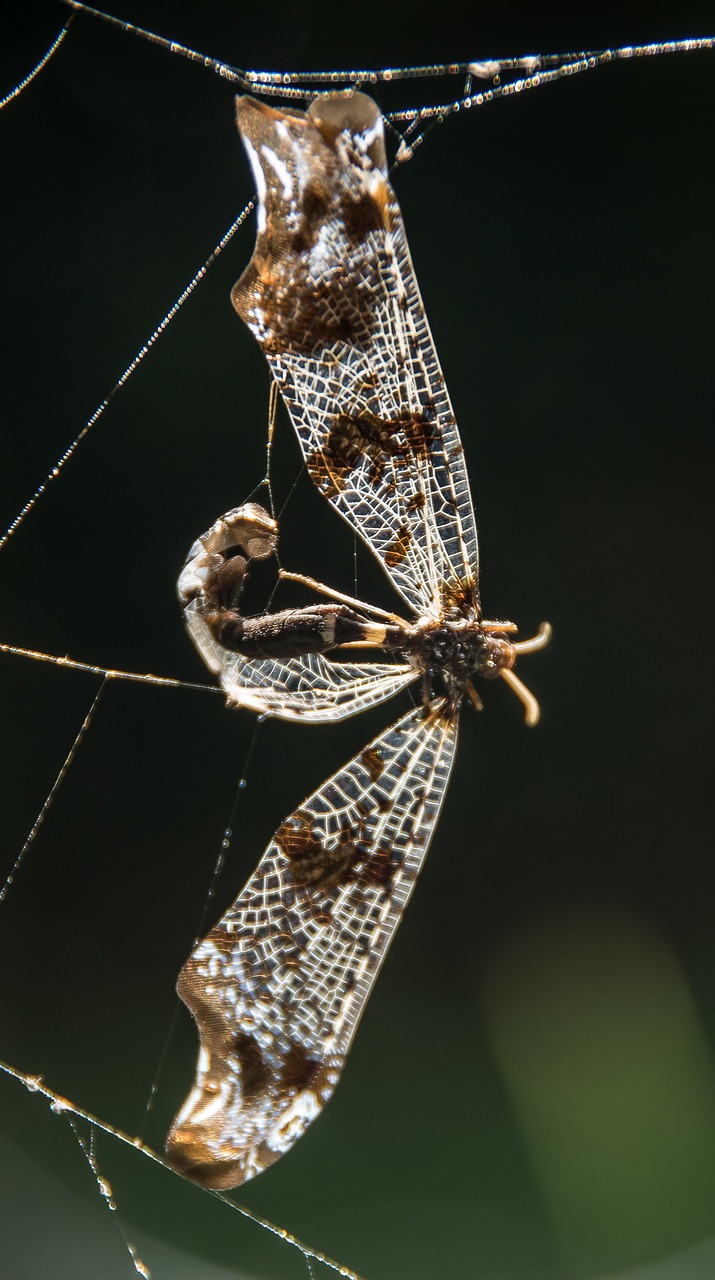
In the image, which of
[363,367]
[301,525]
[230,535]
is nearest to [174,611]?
[301,525]

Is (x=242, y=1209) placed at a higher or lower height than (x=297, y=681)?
lower

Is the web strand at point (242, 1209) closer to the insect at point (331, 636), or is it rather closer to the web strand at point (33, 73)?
the insect at point (331, 636)

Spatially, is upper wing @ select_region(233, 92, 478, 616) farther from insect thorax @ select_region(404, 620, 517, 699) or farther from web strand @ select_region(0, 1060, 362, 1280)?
web strand @ select_region(0, 1060, 362, 1280)

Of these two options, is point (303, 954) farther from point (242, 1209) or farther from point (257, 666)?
point (242, 1209)

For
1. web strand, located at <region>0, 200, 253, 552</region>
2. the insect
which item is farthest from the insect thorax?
web strand, located at <region>0, 200, 253, 552</region>

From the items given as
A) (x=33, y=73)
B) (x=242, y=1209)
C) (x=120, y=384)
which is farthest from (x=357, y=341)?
(x=242, y=1209)

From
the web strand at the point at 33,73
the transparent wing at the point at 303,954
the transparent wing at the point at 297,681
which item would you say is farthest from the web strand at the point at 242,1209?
the web strand at the point at 33,73

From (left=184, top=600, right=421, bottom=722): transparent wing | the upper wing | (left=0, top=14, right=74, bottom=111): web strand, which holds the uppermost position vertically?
(left=0, top=14, right=74, bottom=111): web strand
